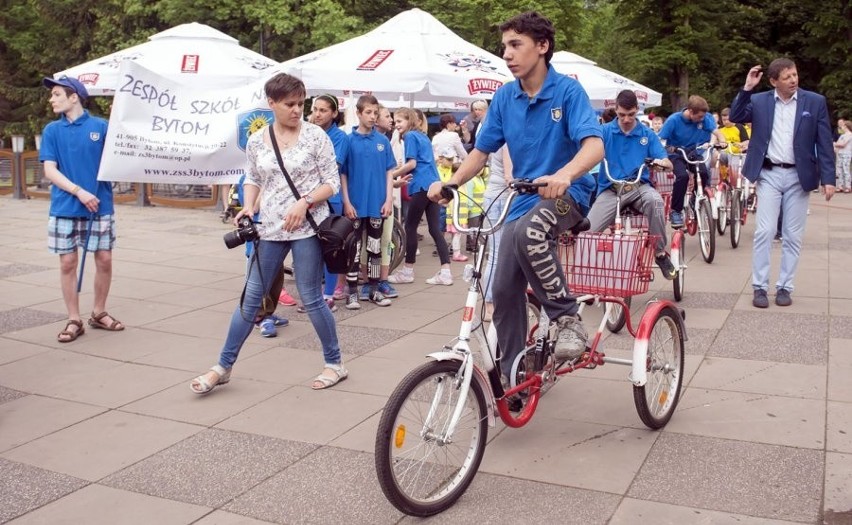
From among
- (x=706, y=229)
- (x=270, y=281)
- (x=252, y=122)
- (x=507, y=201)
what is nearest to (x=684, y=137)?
(x=706, y=229)

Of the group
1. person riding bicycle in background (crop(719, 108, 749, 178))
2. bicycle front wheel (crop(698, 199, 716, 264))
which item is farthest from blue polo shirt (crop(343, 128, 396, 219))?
person riding bicycle in background (crop(719, 108, 749, 178))

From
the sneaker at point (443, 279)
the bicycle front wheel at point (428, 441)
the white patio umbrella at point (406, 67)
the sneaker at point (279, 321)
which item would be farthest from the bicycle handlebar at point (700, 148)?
the bicycle front wheel at point (428, 441)

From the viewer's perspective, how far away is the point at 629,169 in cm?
756

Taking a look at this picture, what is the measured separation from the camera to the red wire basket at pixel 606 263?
4.75m

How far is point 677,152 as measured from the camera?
1029 cm

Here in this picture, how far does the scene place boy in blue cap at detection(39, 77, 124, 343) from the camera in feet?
22.1

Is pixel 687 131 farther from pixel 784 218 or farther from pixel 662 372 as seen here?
pixel 662 372

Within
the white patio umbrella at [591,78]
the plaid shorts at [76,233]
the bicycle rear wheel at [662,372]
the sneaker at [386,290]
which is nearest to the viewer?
the bicycle rear wheel at [662,372]

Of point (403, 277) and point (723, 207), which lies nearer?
point (403, 277)

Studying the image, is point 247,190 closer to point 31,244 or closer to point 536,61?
point 536,61

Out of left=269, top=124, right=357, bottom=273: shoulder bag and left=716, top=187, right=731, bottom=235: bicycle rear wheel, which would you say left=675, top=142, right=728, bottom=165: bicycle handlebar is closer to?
left=716, top=187, right=731, bottom=235: bicycle rear wheel

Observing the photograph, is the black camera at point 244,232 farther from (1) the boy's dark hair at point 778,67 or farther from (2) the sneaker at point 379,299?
(1) the boy's dark hair at point 778,67

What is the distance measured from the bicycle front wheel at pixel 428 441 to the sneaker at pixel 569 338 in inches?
23.0

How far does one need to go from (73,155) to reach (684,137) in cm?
681
